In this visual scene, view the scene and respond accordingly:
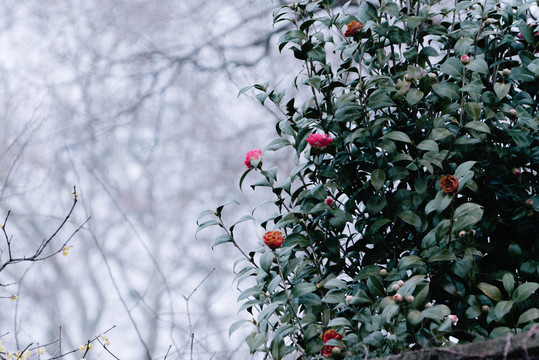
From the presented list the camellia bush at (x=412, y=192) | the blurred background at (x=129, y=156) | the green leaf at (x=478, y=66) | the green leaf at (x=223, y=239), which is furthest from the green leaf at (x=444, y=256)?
the blurred background at (x=129, y=156)

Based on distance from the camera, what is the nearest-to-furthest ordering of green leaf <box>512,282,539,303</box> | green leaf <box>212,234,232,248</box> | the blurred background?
green leaf <box>512,282,539,303</box> → green leaf <box>212,234,232,248</box> → the blurred background

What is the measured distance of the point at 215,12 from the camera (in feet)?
10.5

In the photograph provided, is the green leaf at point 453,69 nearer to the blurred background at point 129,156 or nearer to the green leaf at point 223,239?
the green leaf at point 223,239

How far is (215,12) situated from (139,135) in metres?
0.80

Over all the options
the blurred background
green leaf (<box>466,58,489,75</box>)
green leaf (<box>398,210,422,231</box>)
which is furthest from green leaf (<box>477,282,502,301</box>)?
the blurred background

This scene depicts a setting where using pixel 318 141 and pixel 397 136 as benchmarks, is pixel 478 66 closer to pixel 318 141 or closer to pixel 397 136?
pixel 397 136

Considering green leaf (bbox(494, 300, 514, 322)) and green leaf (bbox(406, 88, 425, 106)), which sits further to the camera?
green leaf (bbox(406, 88, 425, 106))

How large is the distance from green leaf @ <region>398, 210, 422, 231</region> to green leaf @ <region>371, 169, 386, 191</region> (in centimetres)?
7

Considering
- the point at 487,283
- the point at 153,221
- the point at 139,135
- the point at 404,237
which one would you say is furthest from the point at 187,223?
the point at 487,283

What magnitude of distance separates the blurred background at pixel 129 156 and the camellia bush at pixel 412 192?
5.52ft

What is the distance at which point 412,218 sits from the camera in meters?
1.03

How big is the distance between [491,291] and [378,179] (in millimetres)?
267

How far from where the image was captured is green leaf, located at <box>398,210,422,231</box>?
1.03 metres

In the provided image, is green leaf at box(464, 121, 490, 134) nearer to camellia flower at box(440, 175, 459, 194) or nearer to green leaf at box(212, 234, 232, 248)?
camellia flower at box(440, 175, 459, 194)
